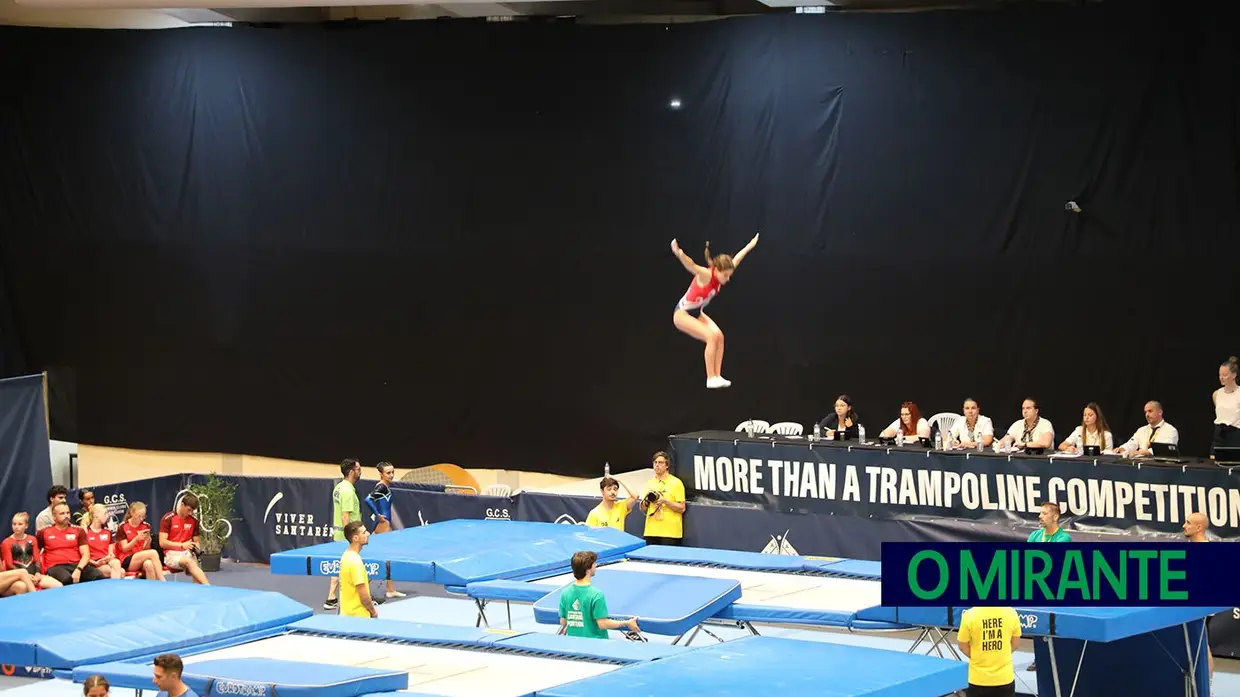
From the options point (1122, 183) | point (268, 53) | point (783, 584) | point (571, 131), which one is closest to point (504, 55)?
point (571, 131)

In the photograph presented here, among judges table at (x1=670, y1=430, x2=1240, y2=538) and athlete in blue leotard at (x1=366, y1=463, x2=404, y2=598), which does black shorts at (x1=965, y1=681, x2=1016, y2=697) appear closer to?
judges table at (x1=670, y1=430, x2=1240, y2=538)

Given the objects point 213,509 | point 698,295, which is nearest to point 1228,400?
point 698,295

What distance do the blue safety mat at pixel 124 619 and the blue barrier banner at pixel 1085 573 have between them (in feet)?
20.4

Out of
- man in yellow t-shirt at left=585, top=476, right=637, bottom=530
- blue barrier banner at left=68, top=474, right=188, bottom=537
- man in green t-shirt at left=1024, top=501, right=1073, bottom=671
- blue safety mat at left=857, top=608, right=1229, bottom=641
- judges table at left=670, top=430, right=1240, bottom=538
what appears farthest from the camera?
blue barrier banner at left=68, top=474, right=188, bottom=537

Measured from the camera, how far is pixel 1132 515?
12.5 meters

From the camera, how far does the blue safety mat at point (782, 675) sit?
8.45m

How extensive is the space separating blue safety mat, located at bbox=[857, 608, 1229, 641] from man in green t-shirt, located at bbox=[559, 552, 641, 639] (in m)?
1.68

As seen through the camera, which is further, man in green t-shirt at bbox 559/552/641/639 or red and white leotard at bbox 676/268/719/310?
red and white leotard at bbox 676/268/719/310

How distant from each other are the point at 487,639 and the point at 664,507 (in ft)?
14.5

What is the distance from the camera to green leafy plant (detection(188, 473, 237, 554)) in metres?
16.8

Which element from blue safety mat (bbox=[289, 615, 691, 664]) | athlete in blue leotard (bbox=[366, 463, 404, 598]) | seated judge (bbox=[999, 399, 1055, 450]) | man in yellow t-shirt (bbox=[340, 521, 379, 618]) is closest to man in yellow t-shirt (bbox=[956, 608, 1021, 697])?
blue safety mat (bbox=[289, 615, 691, 664])

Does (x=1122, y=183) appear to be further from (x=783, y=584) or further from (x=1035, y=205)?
(x=783, y=584)

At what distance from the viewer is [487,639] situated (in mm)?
10156

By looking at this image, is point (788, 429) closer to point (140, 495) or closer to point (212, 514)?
point (212, 514)
